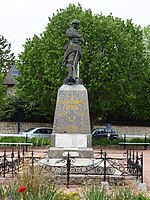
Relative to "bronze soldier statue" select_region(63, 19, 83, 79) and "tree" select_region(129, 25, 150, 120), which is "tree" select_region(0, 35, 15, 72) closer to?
"tree" select_region(129, 25, 150, 120)

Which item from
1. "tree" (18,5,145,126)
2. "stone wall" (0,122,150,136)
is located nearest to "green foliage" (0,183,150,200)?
"tree" (18,5,145,126)

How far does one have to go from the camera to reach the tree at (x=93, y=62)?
28.7 m

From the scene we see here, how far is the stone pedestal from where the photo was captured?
608 inches

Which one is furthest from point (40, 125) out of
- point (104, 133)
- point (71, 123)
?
point (71, 123)

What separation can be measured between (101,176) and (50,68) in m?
16.6

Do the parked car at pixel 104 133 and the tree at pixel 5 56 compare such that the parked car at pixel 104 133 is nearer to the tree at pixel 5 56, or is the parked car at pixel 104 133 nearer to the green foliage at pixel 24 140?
the green foliage at pixel 24 140

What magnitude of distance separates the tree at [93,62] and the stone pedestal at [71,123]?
12.4m

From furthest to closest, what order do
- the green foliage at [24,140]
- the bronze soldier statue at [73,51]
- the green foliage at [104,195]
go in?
the green foliage at [24,140] < the bronze soldier statue at [73,51] < the green foliage at [104,195]

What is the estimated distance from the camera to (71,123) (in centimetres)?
1558

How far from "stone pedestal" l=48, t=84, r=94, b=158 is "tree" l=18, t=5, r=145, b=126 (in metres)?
12.4

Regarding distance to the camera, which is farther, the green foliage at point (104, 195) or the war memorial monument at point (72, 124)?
the war memorial monument at point (72, 124)

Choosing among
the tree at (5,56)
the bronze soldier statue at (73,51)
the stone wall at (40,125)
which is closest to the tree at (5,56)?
the tree at (5,56)

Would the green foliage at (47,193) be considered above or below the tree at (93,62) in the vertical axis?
below

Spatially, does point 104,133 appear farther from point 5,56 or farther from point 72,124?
point 5,56
